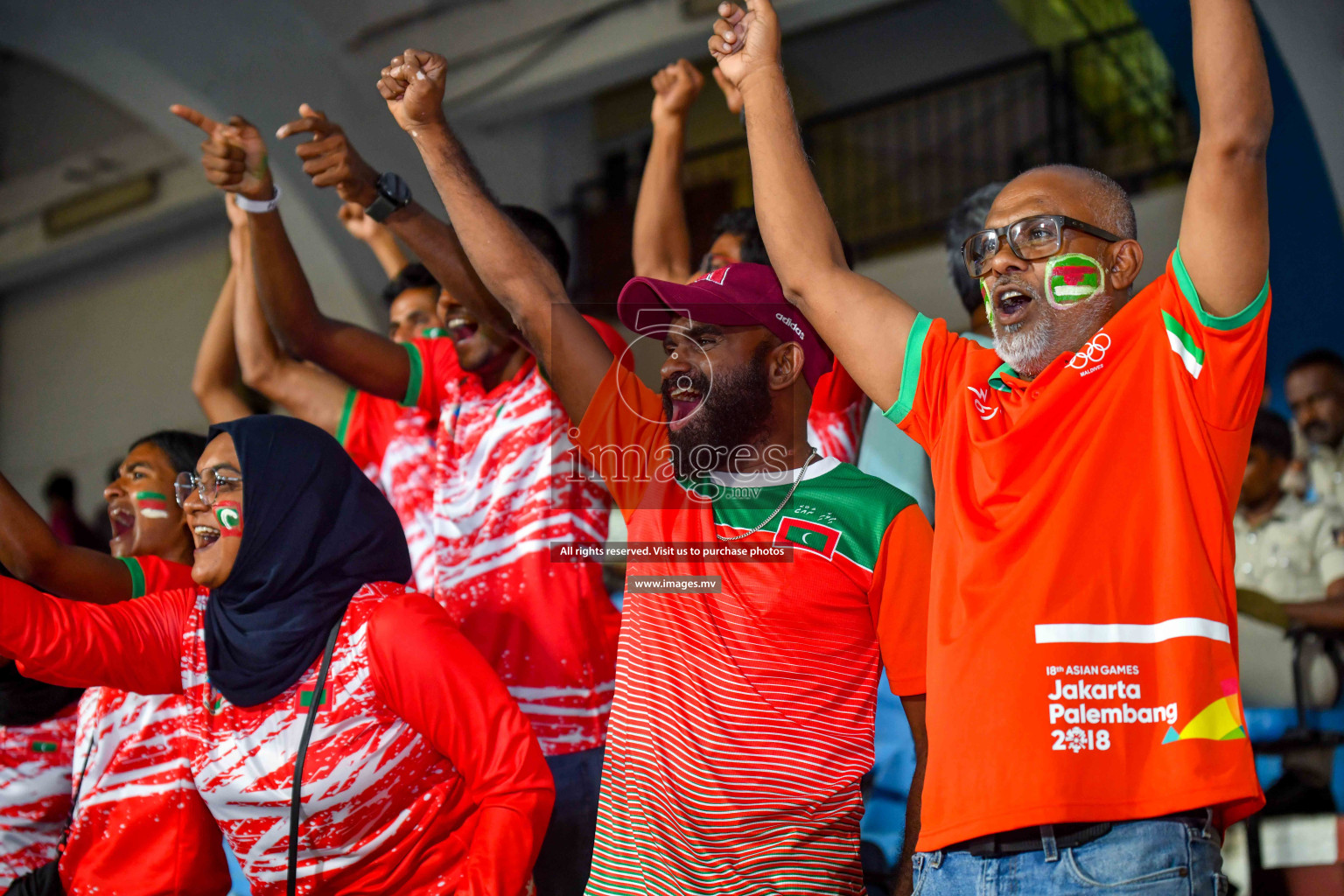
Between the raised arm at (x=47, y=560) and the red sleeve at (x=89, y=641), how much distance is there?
9.2 inches

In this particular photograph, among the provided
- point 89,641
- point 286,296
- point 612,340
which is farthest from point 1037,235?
point 286,296

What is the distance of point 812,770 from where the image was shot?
211 cm

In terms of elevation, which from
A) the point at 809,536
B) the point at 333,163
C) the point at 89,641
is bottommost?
the point at 89,641

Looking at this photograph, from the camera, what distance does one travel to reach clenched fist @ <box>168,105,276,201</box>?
316cm

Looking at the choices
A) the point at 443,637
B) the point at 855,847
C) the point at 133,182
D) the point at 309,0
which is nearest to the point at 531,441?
the point at 443,637

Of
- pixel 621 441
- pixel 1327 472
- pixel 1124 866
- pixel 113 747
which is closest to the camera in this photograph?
pixel 1124 866

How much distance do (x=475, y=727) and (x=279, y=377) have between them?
5.22 feet

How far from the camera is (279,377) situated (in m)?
3.54

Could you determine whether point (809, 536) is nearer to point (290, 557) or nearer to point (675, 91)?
point (290, 557)

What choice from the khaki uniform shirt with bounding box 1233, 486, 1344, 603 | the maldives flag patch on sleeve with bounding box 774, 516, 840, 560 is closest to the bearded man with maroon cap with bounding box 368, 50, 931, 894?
the maldives flag patch on sleeve with bounding box 774, 516, 840, 560

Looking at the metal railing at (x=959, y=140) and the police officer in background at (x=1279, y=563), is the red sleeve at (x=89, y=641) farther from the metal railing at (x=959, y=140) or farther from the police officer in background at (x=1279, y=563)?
the metal railing at (x=959, y=140)

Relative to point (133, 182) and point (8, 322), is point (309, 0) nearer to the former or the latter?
point (133, 182)

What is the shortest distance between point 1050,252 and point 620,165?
8.20 m

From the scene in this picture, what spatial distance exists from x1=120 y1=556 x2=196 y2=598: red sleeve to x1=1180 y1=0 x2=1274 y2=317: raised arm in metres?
2.24
